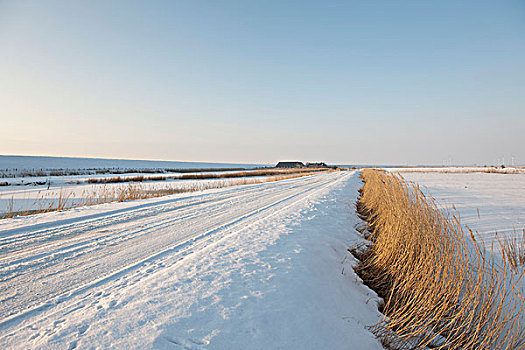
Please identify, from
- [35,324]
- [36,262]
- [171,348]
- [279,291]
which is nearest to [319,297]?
[279,291]

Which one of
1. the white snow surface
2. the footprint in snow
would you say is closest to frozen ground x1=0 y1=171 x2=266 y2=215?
the white snow surface

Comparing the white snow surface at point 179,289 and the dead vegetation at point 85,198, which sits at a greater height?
the white snow surface at point 179,289

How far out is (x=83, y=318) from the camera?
98.0 inches

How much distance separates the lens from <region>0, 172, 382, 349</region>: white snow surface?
7.73 ft

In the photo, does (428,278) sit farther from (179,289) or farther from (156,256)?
(156,256)

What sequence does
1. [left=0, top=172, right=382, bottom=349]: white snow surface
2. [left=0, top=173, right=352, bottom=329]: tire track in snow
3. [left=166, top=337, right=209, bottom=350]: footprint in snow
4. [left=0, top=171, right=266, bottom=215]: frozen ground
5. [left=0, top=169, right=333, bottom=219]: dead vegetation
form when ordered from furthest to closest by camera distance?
1. [left=0, top=171, right=266, bottom=215]: frozen ground
2. [left=0, top=169, right=333, bottom=219]: dead vegetation
3. [left=0, top=173, right=352, bottom=329]: tire track in snow
4. [left=0, top=172, right=382, bottom=349]: white snow surface
5. [left=166, top=337, right=209, bottom=350]: footprint in snow

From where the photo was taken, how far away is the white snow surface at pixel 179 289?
2357 mm

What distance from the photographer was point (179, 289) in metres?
3.06

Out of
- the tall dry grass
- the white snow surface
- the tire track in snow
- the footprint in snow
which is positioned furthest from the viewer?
the tall dry grass

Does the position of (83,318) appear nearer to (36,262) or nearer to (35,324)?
(35,324)

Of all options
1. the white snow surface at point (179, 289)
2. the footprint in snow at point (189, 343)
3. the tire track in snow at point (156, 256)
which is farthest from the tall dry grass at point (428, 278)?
the tire track in snow at point (156, 256)

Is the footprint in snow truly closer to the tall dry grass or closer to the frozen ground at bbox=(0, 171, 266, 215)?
the tall dry grass

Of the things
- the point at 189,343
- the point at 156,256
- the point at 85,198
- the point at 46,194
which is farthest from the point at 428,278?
the point at 46,194

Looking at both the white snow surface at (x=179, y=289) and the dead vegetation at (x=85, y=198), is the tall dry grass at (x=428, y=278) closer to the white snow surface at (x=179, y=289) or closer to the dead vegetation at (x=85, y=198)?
the white snow surface at (x=179, y=289)
